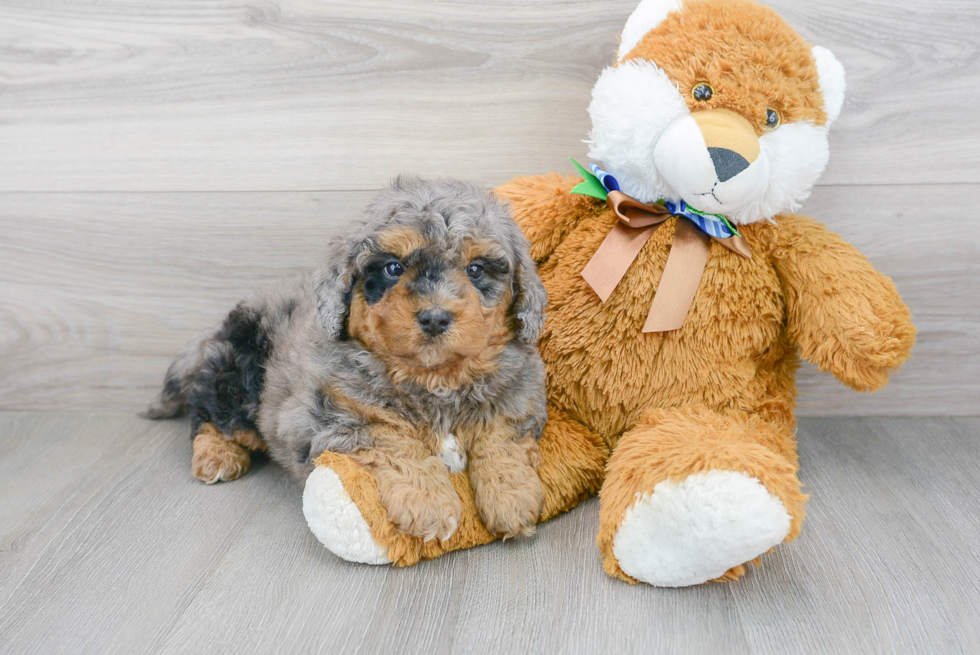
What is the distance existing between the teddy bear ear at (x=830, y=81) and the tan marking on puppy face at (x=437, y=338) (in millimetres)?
857

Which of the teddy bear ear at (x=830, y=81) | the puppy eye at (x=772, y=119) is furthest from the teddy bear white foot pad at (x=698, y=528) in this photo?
the teddy bear ear at (x=830, y=81)

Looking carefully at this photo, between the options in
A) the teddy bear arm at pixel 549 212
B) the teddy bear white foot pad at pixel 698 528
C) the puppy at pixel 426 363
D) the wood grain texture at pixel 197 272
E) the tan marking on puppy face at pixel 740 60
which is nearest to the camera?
the teddy bear white foot pad at pixel 698 528

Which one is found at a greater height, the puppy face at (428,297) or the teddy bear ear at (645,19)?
the teddy bear ear at (645,19)

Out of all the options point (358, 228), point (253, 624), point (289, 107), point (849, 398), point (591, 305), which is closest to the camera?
point (253, 624)

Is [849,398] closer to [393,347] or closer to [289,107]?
[393,347]

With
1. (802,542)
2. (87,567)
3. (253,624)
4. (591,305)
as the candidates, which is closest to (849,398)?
(802,542)

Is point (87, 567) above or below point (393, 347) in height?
below

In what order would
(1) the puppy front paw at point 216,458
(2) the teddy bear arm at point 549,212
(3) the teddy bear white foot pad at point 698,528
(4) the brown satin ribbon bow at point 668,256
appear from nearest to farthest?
(3) the teddy bear white foot pad at point 698,528
(4) the brown satin ribbon bow at point 668,256
(2) the teddy bear arm at point 549,212
(1) the puppy front paw at point 216,458

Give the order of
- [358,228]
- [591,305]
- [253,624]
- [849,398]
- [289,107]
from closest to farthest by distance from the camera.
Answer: [253,624] → [358,228] → [591,305] → [289,107] → [849,398]

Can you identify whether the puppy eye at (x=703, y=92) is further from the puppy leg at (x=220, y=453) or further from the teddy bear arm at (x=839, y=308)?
the puppy leg at (x=220, y=453)

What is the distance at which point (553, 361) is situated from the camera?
182 cm

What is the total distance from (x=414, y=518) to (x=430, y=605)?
0.55 feet

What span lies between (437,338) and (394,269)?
7.0 inches

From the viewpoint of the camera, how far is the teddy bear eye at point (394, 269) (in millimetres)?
1497
